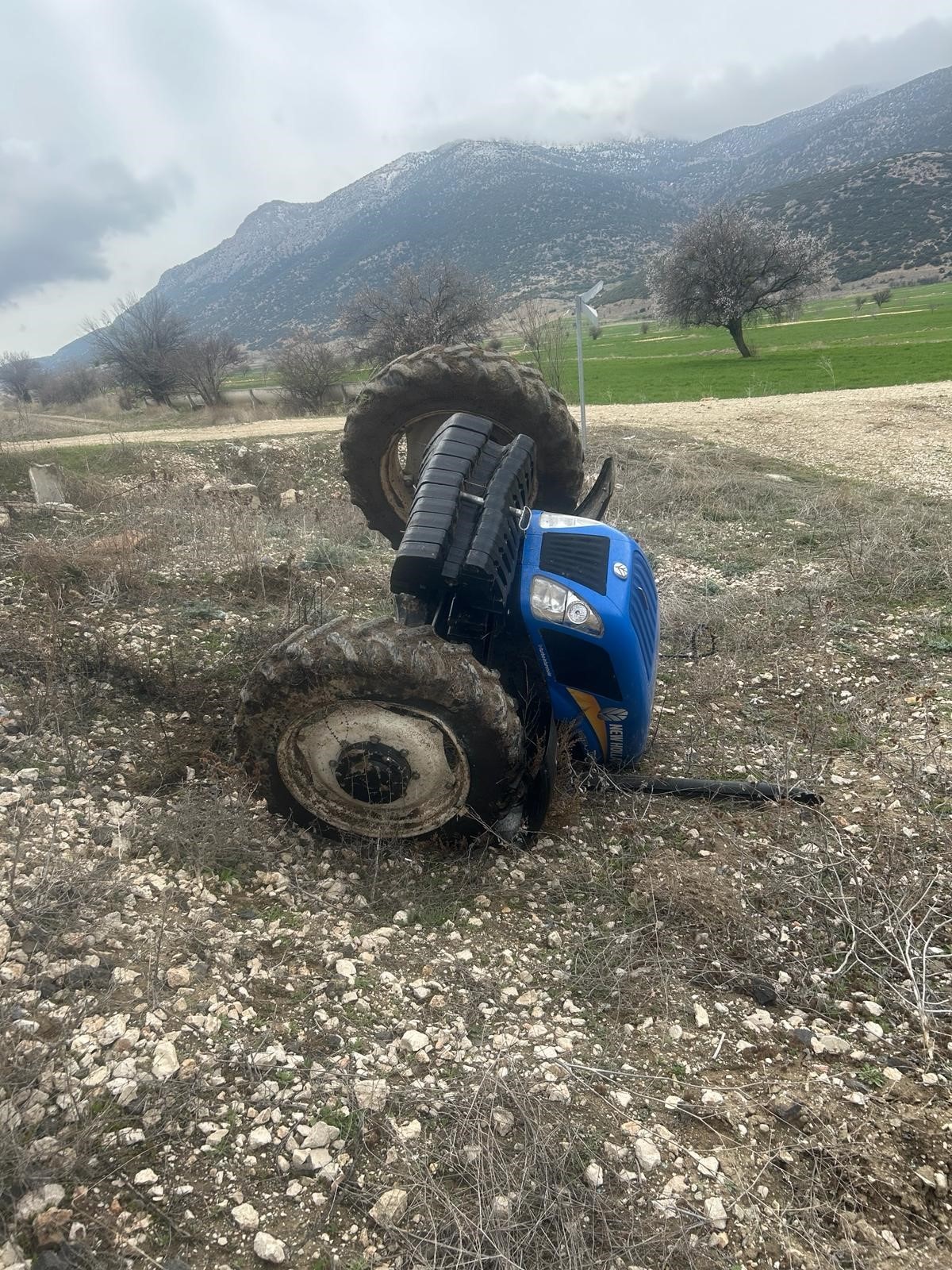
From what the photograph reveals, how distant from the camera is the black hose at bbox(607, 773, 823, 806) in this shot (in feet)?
13.2

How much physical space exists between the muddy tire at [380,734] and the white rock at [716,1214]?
5.39 feet

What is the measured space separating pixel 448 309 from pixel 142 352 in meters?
15.9

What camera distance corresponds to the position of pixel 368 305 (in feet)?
123

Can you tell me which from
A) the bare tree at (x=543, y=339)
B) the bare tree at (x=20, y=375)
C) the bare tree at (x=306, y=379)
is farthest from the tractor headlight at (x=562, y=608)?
the bare tree at (x=20, y=375)

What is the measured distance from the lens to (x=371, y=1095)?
7.41ft

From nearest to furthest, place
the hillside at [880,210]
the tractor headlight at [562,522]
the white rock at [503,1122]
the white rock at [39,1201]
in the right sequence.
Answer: the white rock at [39,1201]
the white rock at [503,1122]
the tractor headlight at [562,522]
the hillside at [880,210]

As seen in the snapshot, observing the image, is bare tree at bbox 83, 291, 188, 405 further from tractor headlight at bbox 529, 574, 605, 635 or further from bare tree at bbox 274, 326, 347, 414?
tractor headlight at bbox 529, 574, 605, 635

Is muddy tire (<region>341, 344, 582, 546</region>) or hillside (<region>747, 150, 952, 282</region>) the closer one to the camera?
muddy tire (<region>341, 344, 582, 546</region>)

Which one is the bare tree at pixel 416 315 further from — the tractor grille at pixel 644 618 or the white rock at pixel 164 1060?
the white rock at pixel 164 1060

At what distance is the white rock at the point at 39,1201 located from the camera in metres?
1.79

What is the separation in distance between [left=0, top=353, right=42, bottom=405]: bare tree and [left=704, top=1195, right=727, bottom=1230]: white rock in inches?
2369

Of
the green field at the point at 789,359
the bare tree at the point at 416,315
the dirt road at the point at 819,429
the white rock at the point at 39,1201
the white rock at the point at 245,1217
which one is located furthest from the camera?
the bare tree at the point at 416,315

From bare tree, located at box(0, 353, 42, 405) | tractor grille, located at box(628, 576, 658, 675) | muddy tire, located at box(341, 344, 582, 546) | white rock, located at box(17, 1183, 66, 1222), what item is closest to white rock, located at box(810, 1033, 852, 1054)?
tractor grille, located at box(628, 576, 658, 675)

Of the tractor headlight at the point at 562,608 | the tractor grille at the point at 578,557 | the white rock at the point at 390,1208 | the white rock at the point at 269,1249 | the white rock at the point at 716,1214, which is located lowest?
the white rock at the point at 716,1214
